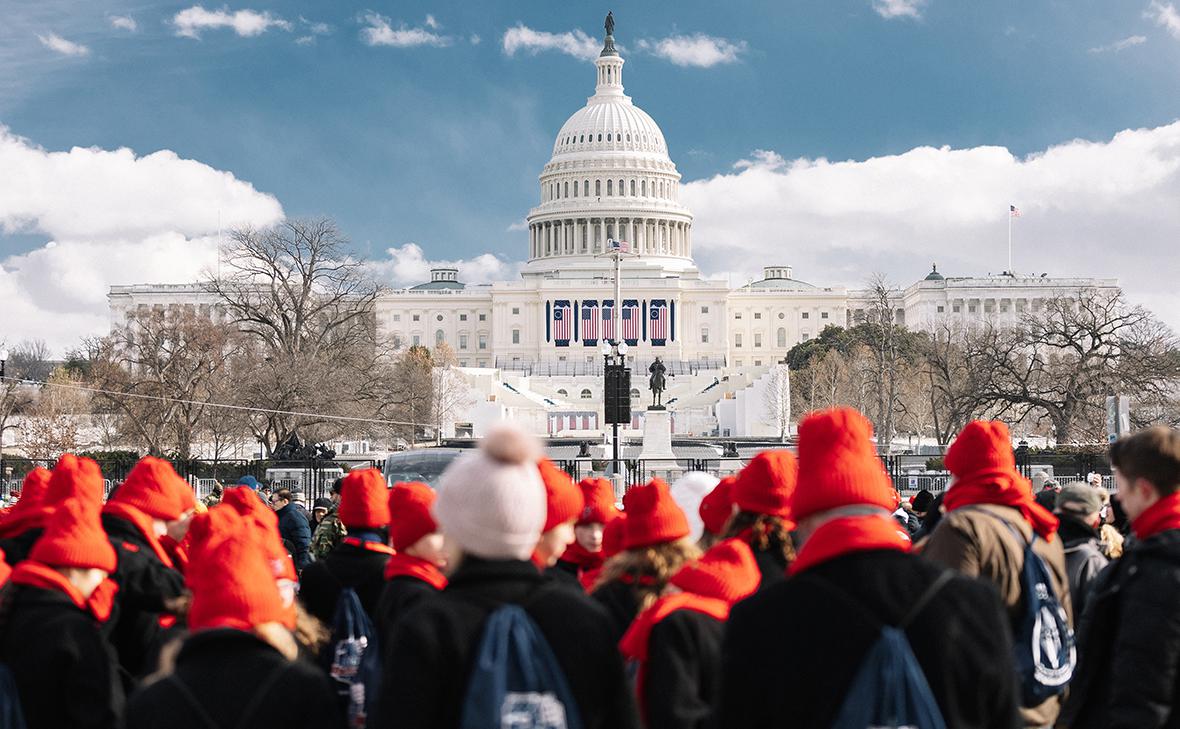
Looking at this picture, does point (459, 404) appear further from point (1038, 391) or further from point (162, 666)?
point (162, 666)

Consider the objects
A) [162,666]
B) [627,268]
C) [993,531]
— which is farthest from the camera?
[627,268]

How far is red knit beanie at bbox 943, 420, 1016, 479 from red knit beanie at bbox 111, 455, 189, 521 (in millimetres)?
3544

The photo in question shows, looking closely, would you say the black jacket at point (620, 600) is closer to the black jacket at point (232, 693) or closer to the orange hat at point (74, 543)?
the black jacket at point (232, 693)

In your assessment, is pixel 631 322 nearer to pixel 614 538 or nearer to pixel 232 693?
pixel 614 538

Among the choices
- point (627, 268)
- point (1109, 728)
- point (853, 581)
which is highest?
point (627, 268)

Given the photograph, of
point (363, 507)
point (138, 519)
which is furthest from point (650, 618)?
point (138, 519)

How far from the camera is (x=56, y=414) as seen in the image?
170ft

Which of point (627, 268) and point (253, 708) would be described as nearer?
point (253, 708)

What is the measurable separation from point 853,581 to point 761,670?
1.03 feet

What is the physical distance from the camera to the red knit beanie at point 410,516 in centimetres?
565

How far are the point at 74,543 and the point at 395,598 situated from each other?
3.82 feet

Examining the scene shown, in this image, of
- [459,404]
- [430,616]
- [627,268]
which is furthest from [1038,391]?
[627,268]

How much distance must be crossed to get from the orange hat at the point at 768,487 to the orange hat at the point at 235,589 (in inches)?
83.7

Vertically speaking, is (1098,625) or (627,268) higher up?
(627,268)
